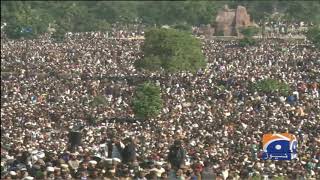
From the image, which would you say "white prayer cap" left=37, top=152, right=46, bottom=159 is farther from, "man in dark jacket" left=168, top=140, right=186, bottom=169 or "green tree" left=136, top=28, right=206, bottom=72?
"green tree" left=136, top=28, right=206, bottom=72

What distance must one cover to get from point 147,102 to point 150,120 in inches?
136

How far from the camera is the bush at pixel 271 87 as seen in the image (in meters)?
39.4

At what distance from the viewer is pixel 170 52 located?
55062mm

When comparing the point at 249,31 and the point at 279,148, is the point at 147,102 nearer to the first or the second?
the point at 279,148

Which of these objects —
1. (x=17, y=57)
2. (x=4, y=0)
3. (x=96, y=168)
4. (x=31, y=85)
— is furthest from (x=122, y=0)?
(x=96, y=168)

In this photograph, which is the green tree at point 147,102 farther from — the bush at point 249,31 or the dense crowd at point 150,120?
the bush at point 249,31

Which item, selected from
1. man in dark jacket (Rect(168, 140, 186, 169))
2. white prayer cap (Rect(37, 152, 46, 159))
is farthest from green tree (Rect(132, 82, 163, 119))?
white prayer cap (Rect(37, 152, 46, 159))

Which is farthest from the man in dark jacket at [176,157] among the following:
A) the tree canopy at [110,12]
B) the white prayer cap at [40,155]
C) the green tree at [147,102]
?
the tree canopy at [110,12]

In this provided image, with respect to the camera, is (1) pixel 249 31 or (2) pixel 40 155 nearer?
(2) pixel 40 155

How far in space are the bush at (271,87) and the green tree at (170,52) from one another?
10794 mm

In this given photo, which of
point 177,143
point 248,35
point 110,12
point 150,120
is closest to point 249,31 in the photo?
point 248,35

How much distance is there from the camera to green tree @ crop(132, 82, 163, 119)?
3707 cm

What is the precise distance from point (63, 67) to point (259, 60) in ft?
34.5

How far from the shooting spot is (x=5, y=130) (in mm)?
28766
